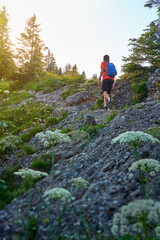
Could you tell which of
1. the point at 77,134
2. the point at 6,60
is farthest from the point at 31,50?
the point at 77,134

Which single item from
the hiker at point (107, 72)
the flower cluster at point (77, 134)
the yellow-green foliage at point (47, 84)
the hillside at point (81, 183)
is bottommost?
the hillside at point (81, 183)

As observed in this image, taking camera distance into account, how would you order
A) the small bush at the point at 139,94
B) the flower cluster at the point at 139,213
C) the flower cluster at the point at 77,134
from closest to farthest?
the flower cluster at the point at 139,213 → the flower cluster at the point at 77,134 → the small bush at the point at 139,94

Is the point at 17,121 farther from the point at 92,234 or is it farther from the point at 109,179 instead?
the point at 92,234

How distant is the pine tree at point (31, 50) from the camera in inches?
934

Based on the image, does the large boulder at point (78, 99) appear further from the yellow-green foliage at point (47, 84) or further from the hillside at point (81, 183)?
the hillside at point (81, 183)

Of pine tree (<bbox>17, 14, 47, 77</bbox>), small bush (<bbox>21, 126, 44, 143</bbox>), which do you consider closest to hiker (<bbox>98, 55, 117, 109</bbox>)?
small bush (<bbox>21, 126, 44, 143</bbox>)

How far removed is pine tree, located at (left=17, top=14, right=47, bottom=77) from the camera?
23.7m

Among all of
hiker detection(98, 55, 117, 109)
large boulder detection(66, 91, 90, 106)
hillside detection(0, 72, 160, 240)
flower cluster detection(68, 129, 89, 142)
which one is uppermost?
hiker detection(98, 55, 117, 109)

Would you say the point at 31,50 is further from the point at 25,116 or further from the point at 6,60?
the point at 25,116

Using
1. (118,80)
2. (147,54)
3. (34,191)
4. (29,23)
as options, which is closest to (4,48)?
(29,23)

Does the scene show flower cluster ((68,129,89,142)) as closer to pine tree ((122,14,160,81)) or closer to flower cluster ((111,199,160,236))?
flower cluster ((111,199,160,236))

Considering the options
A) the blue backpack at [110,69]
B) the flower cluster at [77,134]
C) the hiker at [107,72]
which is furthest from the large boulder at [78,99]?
the flower cluster at [77,134]

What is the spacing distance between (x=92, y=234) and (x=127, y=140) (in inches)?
61.2

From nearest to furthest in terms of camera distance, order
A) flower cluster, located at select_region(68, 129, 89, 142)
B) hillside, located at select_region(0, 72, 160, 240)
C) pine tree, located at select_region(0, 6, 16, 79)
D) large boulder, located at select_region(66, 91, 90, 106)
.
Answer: hillside, located at select_region(0, 72, 160, 240), flower cluster, located at select_region(68, 129, 89, 142), large boulder, located at select_region(66, 91, 90, 106), pine tree, located at select_region(0, 6, 16, 79)
